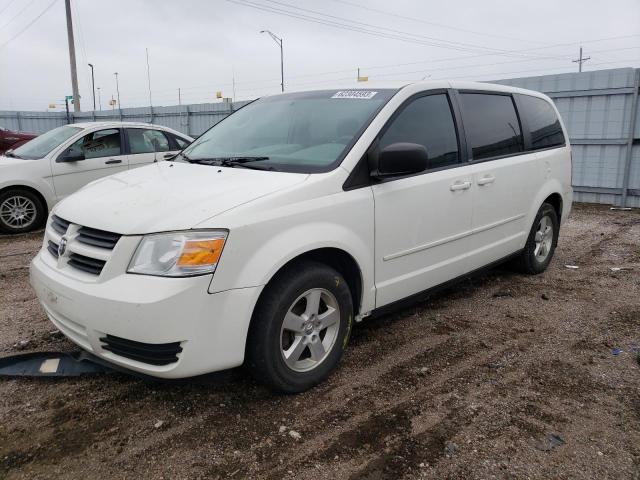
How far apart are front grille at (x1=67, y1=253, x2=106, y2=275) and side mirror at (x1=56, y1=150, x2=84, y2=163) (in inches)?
218

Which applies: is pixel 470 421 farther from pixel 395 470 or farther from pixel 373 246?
Result: pixel 373 246

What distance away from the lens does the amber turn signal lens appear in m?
2.45

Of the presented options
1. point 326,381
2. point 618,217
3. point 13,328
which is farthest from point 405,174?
point 618,217

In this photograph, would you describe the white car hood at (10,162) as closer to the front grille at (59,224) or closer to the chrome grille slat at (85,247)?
the front grille at (59,224)

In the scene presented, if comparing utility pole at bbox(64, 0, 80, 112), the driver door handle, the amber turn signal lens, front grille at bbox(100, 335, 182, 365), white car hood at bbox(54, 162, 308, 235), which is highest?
utility pole at bbox(64, 0, 80, 112)

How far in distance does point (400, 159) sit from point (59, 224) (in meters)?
2.07

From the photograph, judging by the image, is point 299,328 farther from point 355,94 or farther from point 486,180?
point 486,180

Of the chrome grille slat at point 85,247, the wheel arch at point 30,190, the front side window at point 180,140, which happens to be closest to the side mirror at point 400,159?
the chrome grille slat at point 85,247

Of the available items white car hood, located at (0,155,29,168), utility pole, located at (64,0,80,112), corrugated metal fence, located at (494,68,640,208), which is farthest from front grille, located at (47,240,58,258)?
utility pole, located at (64,0,80,112)

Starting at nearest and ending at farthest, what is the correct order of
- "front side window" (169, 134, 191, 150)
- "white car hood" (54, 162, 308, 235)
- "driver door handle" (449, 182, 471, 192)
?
"white car hood" (54, 162, 308, 235), "driver door handle" (449, 182, 471, 192), "front side window" (169, 134, 191, 150)

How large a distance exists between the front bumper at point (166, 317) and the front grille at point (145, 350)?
23 millimetres

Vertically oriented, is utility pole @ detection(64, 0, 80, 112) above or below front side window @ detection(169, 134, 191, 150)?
above

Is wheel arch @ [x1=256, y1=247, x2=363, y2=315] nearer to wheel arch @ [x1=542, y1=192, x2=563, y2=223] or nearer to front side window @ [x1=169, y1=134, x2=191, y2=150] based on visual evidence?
wheel arch @ [x1=542, y1=192, x2=563, y2=223]

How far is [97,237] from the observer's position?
2686mm
